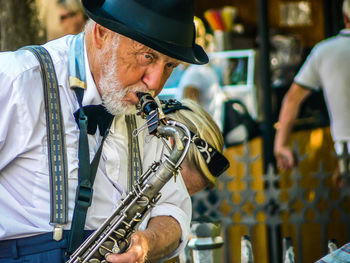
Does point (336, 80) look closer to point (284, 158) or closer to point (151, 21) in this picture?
point (284, 158)

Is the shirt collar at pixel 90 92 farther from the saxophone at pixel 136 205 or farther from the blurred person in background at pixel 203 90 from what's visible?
the blurred person in background at pixel 203 90

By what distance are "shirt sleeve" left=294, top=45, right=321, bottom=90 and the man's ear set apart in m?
3.10

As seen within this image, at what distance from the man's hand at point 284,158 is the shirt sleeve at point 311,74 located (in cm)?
54

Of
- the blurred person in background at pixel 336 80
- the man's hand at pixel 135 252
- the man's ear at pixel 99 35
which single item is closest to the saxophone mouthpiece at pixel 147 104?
the man's ear at pixel 99 35

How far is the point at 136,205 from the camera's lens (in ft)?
7.90

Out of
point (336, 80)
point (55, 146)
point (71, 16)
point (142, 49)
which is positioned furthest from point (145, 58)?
point (71, 16)

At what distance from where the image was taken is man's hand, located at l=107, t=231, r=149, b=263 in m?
2.29

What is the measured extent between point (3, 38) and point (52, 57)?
6.18ft

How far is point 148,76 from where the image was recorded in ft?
7.74

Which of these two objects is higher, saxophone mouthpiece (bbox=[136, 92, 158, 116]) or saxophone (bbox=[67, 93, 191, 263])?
saxophone mouthpiece (bbox=[136, 92, 158, 116])

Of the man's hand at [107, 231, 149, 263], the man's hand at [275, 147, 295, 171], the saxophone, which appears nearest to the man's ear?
the saxophone

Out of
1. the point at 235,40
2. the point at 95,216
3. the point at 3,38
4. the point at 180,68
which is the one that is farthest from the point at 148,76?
the point at 235,40

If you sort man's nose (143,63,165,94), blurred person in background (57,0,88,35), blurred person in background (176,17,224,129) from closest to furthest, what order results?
1. man's nose (143,63,165,94)
2. blurred person in background (57,0,88,35)
3. blurred person in background (176,17,224,129)

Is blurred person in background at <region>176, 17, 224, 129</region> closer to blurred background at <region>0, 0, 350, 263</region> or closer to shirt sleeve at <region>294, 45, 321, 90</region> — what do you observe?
blurred background at <region>0, 0, 350, 263</region>
